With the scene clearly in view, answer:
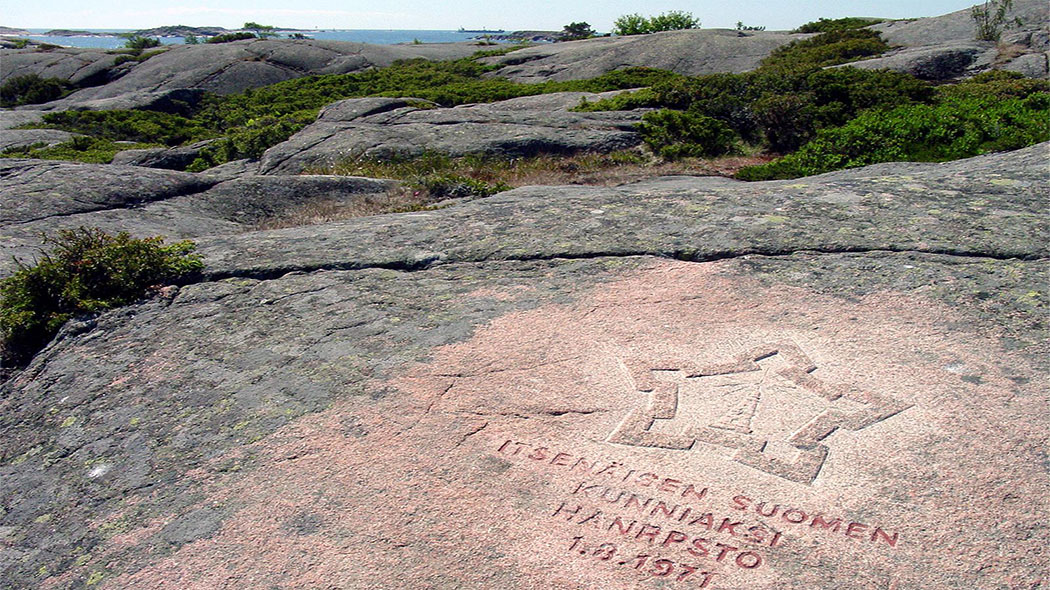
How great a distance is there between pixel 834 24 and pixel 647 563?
31.2m

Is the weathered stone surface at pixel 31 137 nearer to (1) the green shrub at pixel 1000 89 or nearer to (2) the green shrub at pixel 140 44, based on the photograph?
(2) the green shrub at pixel 140 44

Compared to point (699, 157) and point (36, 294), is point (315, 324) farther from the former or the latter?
point (699, 157)

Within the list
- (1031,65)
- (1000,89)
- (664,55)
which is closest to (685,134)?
(1000,89)

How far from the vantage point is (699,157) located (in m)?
12.2

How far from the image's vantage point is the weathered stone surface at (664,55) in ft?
78.3

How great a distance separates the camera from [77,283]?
5078 mm

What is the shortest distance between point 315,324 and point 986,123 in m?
9.50

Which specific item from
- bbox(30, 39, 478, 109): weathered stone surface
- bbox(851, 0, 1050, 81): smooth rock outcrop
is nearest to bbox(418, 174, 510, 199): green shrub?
bbox(851, 0, 1050, 81): smooth rock outcrop

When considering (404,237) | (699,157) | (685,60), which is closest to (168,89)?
(685,60)

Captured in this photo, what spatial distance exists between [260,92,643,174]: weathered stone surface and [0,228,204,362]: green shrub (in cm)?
698

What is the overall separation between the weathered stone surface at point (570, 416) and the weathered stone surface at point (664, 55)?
19.4 meters

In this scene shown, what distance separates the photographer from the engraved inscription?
3162 mm

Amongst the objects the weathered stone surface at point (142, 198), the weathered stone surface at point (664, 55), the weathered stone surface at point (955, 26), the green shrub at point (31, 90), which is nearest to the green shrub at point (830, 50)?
the weathered stone surface at point (955, 26)

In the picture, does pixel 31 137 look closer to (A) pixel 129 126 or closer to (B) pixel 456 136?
A: (A) pixel 129 126
